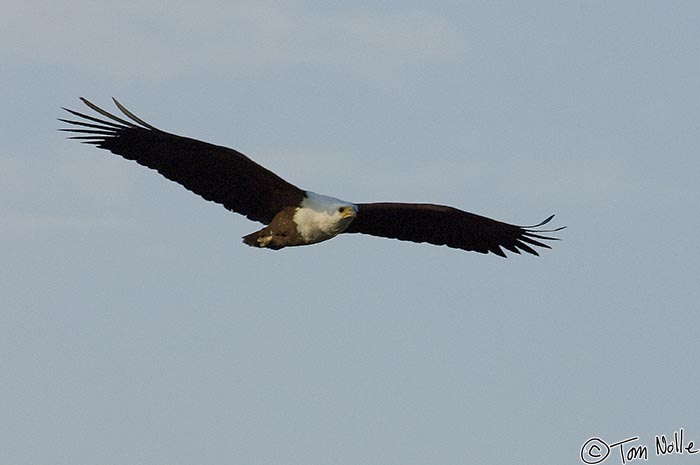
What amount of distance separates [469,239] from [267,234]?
2.91 meters

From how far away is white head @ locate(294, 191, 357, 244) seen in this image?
582 inches

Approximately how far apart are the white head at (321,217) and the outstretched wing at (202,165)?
0.58 ft

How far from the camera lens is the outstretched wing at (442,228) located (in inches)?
622

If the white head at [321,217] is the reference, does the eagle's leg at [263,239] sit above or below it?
below

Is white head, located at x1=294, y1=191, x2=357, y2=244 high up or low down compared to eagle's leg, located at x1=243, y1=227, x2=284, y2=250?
up

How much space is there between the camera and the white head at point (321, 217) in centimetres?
1477

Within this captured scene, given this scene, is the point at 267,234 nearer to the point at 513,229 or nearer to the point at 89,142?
the point at 89,142

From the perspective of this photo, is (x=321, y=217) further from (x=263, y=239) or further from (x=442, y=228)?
(x=442, y=228)

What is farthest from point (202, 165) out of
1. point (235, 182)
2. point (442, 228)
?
point (442, 228)

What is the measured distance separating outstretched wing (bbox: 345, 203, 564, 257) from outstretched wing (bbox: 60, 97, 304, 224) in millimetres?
1088

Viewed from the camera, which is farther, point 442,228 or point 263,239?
point 442,228

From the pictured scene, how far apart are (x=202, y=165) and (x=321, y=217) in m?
1.34

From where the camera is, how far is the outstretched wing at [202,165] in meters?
14.5

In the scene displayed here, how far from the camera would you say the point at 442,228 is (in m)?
16.3
